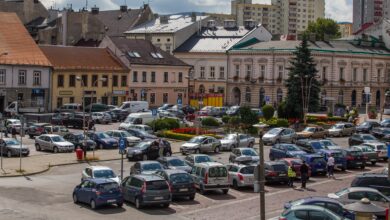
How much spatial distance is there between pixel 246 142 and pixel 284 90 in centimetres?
4283

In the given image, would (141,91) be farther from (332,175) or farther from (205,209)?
(205,209)

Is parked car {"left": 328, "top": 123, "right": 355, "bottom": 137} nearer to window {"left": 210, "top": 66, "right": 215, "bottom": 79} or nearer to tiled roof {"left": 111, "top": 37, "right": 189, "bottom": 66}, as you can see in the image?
tiled roof {"left": 111, "top": 37, "right": 189, "bottom": 66}

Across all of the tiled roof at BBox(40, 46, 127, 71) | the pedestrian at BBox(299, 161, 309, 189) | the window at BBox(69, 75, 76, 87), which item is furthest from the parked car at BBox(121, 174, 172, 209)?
the window at BBox(69, 75, 76, 87)

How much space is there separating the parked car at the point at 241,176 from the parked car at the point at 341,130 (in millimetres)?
29645

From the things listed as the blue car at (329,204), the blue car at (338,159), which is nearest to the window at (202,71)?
the blue car at (338,159)

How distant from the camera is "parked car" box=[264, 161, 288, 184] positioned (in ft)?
121

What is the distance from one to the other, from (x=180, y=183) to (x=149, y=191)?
2.38 meters

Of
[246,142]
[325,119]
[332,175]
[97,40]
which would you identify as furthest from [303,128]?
[97,40]

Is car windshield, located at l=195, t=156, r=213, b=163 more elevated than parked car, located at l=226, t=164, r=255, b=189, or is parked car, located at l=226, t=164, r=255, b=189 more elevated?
car windshield, located at l=195, t=156, r=213, b=163

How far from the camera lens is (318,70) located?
309 feet

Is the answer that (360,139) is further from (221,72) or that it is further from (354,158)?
(221,72)

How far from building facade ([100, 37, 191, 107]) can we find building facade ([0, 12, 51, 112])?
1218 centimetres

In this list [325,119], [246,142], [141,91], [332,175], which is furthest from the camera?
[141,91]

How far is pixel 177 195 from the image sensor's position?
32.3 metres
